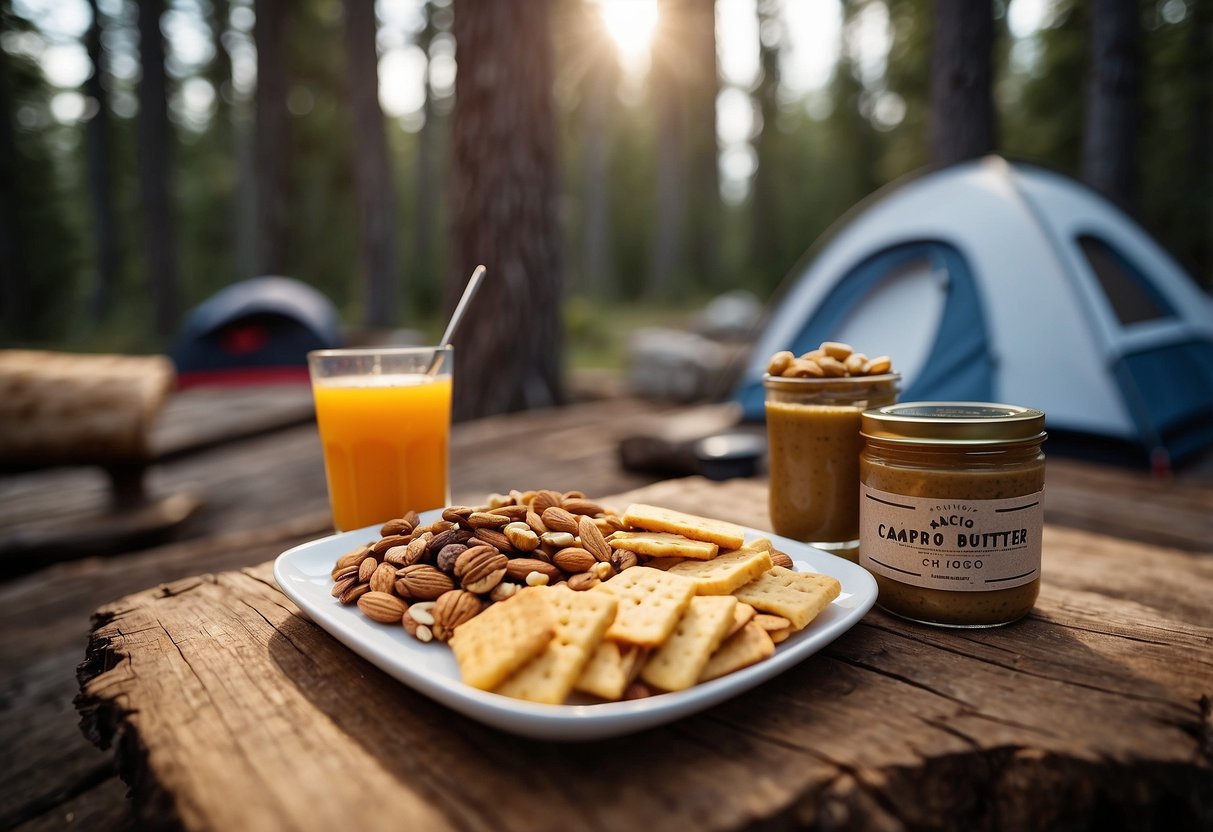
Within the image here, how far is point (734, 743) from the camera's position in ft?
2.31

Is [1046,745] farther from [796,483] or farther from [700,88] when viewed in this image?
[700,88]

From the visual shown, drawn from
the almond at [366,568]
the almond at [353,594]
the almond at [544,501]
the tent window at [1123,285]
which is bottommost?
the almond at [353,594]

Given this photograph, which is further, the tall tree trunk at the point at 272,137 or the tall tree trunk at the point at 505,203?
the tall tree trunk at the point at 272,137

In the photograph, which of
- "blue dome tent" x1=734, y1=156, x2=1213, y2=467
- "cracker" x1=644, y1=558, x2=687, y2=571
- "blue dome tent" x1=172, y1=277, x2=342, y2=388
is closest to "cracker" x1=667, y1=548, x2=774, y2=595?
"cracker" x1=644, y1=558, x2=687, y2=571

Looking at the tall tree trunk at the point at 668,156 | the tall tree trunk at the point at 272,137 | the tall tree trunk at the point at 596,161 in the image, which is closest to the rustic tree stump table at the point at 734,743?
the tall tree trunk at the point at 272,137

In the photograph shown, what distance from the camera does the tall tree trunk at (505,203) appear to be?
396 centimetres

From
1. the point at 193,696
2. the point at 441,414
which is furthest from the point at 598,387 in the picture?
the point at 193,696

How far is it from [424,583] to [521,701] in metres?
0.26

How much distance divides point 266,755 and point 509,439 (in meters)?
2.79

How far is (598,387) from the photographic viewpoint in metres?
5.50

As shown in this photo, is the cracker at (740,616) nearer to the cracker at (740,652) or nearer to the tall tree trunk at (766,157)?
the cracker at (740,652)

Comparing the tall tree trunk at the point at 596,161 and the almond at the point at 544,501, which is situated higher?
the tall tree trunk at the point at 596,161

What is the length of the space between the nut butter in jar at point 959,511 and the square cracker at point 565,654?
403 mm

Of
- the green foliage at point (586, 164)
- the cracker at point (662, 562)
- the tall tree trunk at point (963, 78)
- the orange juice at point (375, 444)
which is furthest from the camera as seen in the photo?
the green foliage at point (586, 164)
